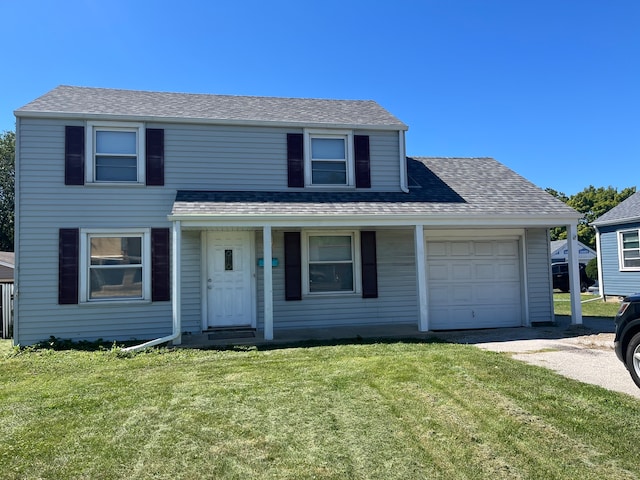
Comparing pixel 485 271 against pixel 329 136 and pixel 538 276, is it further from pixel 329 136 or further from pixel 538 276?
pixel 329 136

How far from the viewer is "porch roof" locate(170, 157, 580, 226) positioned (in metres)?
8.73

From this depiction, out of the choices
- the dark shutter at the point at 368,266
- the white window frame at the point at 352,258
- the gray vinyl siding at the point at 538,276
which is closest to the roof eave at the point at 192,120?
the white window frame at the point at 352,258

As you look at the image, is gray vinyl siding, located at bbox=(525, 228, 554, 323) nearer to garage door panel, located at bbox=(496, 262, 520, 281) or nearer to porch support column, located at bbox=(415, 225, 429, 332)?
garage door panel, located at bbox=(496, 262, 520, 281)

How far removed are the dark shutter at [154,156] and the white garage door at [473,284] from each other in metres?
6.39

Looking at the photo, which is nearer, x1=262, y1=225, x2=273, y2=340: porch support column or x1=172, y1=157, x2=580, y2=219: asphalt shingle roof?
x1=262, y1=225, x2=273, y2=340: porch support column

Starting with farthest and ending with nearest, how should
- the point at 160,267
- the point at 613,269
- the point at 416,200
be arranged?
the point at 613,269 → the point at 416,200 → the point at 160,267

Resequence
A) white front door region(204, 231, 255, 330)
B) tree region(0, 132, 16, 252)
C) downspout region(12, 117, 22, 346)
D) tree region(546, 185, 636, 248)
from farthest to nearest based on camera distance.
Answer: tree region(546, 185, 636, 248) → tree region(0, 132, 16, 252) → white front door region(204, 231, 255, 330) → downspout region(12, 117, 22, 346)

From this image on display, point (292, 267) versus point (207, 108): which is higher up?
point (207, 108)

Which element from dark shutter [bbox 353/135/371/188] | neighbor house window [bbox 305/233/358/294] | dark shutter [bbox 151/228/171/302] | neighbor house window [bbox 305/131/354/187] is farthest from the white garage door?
dark shutter [bbox 151/228/171/302]

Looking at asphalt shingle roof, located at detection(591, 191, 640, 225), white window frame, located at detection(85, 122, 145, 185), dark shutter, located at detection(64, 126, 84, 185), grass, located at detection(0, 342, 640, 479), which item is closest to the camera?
grass, located at detection(0, 342, 640, 479)

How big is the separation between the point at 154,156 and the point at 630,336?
29.6ft

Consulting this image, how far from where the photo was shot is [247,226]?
852cm

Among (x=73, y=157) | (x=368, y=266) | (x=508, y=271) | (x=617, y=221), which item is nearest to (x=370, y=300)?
(x=368, y=266)

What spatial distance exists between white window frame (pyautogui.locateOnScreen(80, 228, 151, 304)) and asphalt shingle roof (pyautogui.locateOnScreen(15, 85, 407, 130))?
2.50 m
